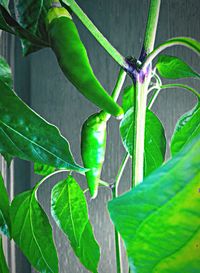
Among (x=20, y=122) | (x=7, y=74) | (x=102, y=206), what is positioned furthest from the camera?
(x=102, y=206)

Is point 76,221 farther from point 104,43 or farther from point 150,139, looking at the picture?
point 104,43

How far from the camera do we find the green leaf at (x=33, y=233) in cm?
41

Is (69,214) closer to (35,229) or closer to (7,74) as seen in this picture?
(35,229)

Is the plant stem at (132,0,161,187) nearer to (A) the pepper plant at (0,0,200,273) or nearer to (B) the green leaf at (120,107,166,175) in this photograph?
→ (A) the pepper plant at (0,0,200,273)

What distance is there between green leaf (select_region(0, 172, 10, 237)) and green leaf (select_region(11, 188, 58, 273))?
0.12m

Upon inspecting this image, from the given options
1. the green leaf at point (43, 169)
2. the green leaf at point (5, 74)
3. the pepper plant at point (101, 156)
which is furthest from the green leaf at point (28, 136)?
the green leaf at point (43, 169)

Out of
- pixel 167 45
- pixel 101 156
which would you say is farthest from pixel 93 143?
pixel 167 45

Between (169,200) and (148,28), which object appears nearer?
(169,200)

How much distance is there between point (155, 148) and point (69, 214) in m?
0.12

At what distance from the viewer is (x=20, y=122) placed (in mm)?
260

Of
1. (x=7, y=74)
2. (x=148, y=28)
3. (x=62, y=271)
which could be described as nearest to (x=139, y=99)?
(x=148, y=28)

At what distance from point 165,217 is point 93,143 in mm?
219

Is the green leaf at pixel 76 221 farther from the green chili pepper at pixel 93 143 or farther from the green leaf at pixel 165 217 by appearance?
the green leaf at pixel 165 217

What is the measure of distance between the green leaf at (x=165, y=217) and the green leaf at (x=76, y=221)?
11.0 inches
